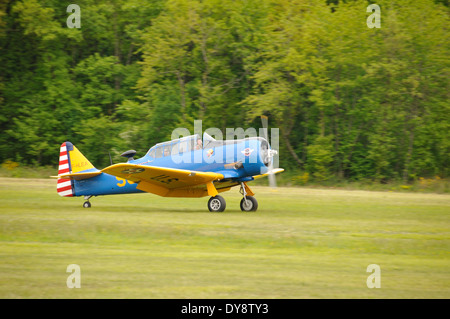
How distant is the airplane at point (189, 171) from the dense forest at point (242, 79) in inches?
516

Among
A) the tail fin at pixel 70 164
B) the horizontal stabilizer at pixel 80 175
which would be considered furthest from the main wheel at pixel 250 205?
the tail fin at pixel 70 164

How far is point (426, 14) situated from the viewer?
1110 inches

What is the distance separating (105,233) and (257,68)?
21855mm

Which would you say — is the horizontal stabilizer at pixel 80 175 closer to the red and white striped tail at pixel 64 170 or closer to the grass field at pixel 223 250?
the red and white striped tail at pixel 64 170

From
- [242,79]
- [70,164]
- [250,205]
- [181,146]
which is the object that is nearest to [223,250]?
[250,205]

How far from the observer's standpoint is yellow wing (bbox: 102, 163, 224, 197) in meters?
14.2

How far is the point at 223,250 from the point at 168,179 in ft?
18.0

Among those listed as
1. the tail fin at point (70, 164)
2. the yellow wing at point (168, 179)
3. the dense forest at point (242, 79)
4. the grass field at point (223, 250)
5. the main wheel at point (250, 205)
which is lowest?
the grass field at point (223, 250)

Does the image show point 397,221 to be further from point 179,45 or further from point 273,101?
point 179,45

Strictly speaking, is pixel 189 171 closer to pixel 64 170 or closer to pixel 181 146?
pixel 181 146

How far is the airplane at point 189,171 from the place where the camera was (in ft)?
48.5

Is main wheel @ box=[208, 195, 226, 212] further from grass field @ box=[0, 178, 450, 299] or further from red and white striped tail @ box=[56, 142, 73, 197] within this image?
red and white striped tail @ box=[56, 142, 73, 197]

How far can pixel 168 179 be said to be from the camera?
588 inches

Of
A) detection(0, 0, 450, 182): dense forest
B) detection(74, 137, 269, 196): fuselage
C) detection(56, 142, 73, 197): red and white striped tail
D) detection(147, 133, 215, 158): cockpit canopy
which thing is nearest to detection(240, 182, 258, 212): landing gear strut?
detection(74, 137, 269, 196): fuselage
